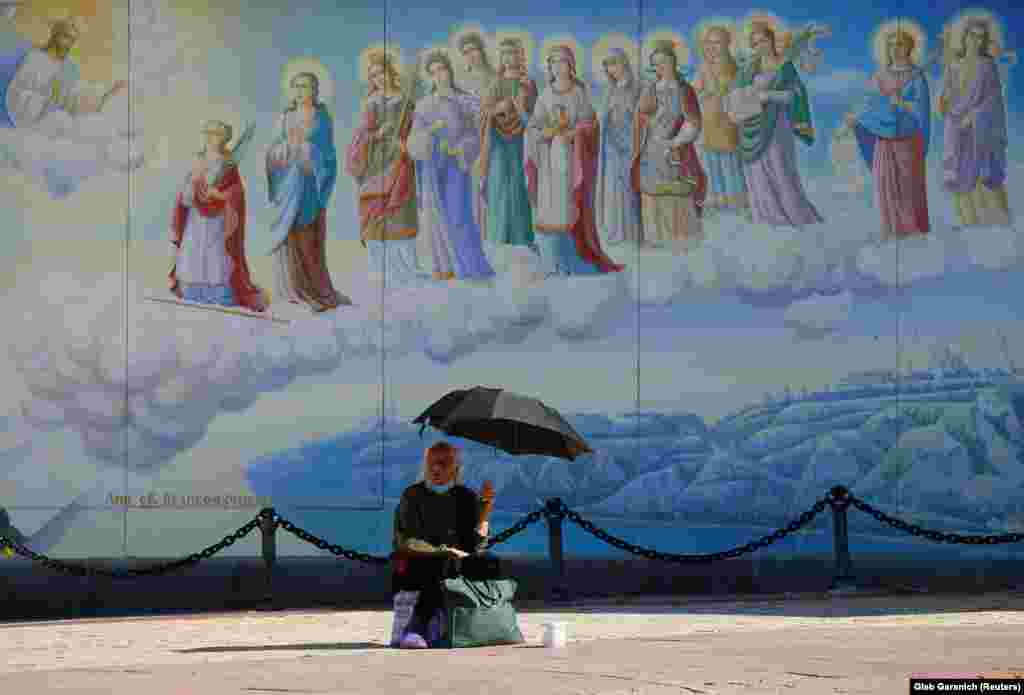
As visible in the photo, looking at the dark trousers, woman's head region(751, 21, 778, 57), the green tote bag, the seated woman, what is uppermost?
woman's head region(751, 21, 778, 57)

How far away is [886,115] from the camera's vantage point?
23.8m

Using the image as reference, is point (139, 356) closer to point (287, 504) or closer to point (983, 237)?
point (287, 504)

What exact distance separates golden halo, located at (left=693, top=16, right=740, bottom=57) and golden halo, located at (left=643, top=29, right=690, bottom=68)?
123mm

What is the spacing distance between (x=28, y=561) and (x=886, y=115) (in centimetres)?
1021

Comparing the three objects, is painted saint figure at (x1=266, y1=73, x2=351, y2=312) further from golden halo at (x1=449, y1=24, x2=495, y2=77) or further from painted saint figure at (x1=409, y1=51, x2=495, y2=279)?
golden halo at (x1=449, y1=24, x2=495, y2=77)

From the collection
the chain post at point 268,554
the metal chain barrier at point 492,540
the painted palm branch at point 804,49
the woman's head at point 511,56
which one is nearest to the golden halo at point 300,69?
the woman's head at point 511,56

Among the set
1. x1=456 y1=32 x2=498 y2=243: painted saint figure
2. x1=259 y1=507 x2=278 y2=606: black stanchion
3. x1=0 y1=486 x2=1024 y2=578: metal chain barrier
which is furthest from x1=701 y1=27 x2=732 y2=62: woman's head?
x1=259 y1=507 x2=278 y2=606: black stanchion

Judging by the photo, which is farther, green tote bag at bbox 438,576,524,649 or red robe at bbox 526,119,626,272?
red robe at bbox 526,119,626,272

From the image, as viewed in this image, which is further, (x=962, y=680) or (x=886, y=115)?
(x=886, y=115)

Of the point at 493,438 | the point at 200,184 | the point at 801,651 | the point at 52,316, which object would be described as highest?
the point at 200,184

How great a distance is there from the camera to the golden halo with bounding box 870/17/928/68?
78.2ft

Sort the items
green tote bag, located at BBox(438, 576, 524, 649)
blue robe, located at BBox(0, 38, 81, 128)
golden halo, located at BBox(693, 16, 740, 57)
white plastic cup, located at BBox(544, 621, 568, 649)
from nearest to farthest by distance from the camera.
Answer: white plastic cup, located at BBox(544, 621, 568, 649) → green tote bag, located at BBox(438, 576, 524, 649) → blue robe, located at BBox(0, 38, 81, 128) → golden halo, located at BBox(693, 16, 740, 57)

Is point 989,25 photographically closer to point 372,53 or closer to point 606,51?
point 606,51

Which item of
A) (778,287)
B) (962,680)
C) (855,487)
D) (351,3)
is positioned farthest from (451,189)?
(962,680)
